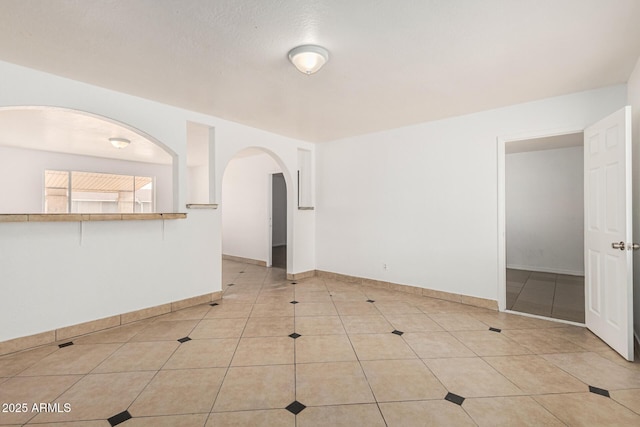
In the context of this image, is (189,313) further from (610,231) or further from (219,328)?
(610,231)

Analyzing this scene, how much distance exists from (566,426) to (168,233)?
3.85 metres

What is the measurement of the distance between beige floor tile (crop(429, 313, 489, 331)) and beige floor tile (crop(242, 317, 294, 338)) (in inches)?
64.4

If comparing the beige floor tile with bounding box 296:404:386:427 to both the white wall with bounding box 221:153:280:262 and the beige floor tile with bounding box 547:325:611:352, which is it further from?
the white wall with bounding box 221:153:280:262

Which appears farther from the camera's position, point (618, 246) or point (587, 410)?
point (618, 246)

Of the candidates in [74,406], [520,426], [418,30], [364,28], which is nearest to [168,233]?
[74,406]

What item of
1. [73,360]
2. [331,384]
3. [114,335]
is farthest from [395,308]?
[73,360]

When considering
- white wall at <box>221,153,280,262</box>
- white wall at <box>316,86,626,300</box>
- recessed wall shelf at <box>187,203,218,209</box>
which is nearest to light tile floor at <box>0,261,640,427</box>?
white wall at <box>316,86,626,300</box>

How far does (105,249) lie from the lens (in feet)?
10.1

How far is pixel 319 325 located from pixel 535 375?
1.87m

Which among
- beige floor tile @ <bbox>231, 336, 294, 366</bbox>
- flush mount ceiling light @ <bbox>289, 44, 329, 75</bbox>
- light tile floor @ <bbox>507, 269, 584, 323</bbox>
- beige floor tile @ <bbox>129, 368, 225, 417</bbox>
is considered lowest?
beige floor tile @ <bbox>129, 368, 225, 417</bbox>

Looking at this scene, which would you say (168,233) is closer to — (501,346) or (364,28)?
(364,28)

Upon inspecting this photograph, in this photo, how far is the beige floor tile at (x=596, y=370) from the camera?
2.09 metres

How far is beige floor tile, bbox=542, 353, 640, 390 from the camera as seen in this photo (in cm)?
209

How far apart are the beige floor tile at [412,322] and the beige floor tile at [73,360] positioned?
2.70 m
